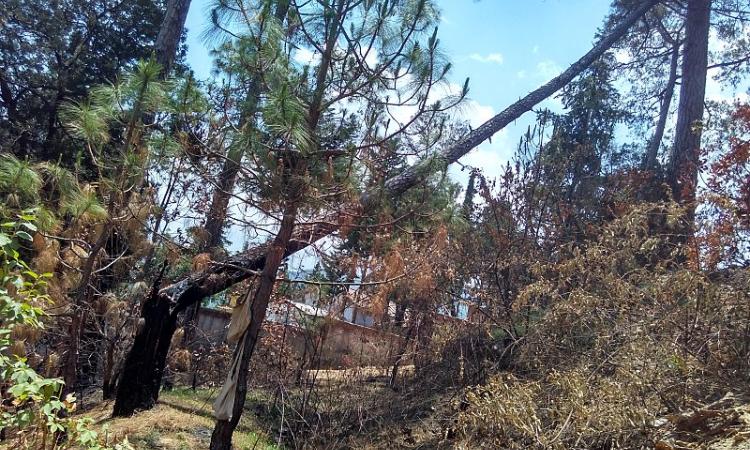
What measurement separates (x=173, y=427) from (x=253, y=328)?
5.62ft

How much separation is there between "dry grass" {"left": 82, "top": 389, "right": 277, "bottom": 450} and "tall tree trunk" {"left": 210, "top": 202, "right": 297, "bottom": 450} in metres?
0.52

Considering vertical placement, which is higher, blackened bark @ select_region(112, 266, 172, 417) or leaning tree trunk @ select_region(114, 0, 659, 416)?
leaning tree trunk @ select_region(114, 0, 659, 416)

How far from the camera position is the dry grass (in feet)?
20.2

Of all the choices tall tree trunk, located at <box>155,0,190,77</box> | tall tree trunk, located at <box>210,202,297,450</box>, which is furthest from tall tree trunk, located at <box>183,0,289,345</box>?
tall tree trunk, located at <box>155,0,190,77</box>

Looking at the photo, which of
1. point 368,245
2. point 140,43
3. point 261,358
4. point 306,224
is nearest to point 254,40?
point 306,224

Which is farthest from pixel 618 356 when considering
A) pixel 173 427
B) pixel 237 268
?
pixel 173 427

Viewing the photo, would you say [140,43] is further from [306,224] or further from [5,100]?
[306,224]

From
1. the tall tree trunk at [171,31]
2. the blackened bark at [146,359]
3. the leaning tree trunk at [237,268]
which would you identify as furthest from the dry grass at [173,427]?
the tall tree trunk at [171,31]

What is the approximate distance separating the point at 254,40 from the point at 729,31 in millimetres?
11688

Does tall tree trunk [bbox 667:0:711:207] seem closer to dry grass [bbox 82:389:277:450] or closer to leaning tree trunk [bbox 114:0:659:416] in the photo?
leaning tree trunk [bbox 114:0:659:416]

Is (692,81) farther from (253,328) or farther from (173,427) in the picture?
(173,427)

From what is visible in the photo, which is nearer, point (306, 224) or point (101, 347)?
point (306, 224)

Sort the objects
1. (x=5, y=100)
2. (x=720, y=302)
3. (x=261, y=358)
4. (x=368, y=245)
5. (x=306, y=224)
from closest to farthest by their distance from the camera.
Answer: (x=720, y=302) < (x=306, y=224) < (x=368, y=245) < (x=261, y=358) < (x=5, y=100)

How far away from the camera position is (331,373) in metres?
8.91
